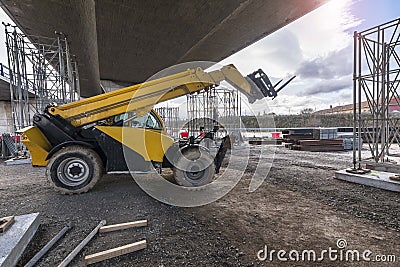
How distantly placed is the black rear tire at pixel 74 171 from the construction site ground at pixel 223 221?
204mm

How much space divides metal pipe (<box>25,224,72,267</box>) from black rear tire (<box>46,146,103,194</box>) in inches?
61.6

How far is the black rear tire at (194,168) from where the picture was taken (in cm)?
506

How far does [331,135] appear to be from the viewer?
49.5ft

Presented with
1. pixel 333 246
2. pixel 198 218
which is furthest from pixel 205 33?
pixel 333 246

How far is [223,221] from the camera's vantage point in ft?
11.8

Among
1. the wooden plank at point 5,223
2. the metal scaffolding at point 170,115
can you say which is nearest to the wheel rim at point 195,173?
the wooden plank at point 5,223

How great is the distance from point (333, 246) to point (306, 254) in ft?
1.43

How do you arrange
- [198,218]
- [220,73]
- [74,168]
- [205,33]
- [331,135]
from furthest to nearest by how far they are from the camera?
[331,135]
[205,33]
[220,73]
[74,168]
[198,218]

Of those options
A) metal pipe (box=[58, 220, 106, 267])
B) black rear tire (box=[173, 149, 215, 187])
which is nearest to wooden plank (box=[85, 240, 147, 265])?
metal pipe (box=[58, 220, 106, 267])

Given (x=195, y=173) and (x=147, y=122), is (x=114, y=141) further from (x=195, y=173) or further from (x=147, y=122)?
(x=195, y=173)

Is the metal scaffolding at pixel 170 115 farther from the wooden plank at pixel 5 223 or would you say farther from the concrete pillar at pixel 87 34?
the wooden plank at pixel 5 223

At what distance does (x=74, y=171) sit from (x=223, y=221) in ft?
10.9

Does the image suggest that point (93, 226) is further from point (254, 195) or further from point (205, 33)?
point (205, 33)

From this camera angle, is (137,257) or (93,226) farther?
(93,226)
